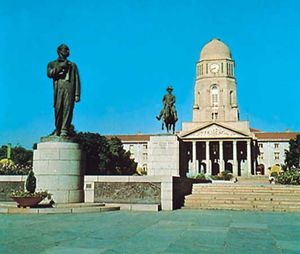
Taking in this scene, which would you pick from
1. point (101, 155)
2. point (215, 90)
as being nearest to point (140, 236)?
point (101, 155)

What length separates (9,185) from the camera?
54.3 feet

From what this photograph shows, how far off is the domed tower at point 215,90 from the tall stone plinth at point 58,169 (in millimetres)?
89496

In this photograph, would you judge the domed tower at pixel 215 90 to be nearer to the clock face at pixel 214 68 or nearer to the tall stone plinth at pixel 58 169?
the clock face at pixel 214 68

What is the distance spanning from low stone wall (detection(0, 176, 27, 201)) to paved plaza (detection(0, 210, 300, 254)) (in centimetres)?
514

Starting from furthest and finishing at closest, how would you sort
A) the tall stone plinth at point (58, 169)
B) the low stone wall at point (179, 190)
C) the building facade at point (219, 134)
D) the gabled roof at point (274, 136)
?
the gabled roof at point (274, 136)
the building facade at point (219, 134)
the low stone wall at point (179, 190)
the tall stone plinth at point (58, 169)

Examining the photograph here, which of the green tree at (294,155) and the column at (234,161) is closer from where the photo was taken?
the green tree at (294,155)

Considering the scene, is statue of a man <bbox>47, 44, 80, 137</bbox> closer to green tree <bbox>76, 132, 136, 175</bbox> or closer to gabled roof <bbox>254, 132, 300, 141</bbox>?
green tree <bbox>76, 132, 136, 175</bbox>

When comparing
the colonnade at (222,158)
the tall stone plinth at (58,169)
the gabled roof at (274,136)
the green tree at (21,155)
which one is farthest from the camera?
the gabled roof at (274,136)

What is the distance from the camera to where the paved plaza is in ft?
22.3

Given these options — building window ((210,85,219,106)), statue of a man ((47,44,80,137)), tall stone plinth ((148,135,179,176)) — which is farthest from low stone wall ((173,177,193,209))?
building window ((210,85,219,106))

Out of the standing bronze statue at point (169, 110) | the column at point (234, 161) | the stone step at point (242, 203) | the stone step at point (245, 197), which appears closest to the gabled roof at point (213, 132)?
the column at point (234, 161)

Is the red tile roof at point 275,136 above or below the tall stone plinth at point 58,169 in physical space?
above

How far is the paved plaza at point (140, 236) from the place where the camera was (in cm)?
679

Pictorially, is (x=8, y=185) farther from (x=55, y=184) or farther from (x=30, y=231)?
(x=30, y=231)
